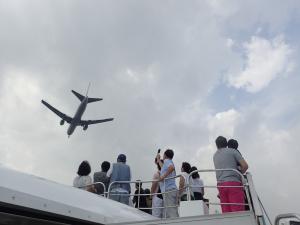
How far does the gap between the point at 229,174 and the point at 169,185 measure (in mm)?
1425

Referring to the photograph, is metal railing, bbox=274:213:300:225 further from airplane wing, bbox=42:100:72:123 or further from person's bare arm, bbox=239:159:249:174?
airplane wing, bbox=42:100:72:123

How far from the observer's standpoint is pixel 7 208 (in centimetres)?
290

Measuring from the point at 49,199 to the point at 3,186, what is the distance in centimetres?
45

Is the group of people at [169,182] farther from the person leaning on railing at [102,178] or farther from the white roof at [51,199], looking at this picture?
the white roof at [51,199]

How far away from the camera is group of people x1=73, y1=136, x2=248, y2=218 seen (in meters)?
5.57

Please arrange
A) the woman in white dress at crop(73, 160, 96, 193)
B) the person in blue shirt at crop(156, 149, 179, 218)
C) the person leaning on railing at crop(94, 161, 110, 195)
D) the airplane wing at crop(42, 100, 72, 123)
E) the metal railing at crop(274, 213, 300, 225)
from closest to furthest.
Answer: the metal railing at crop(274, 213, 300, 225)
the person in blue shirt at crop(156, 149, 179, 218)
the woman in white dress at crop(73, 160, 96, 193)
the person leaning on railing at crop(94, 161, 110, 195)
the airplane wing at crop(42, 100, 72, 123)

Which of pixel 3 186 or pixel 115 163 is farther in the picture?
pixel 115 163

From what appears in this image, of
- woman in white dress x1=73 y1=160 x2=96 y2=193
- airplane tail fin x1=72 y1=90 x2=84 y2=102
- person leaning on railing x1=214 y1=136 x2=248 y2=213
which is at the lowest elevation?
person leaning on railing x1=214 y1=136 x2=248 y2=213

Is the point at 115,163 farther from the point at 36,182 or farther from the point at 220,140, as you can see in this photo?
the point at 36,182

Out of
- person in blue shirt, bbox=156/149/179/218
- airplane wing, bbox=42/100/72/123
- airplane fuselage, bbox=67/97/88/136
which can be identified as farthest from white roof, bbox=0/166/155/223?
airplane wing, bbox=42/100/72/123

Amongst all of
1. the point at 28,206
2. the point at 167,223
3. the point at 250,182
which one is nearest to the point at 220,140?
the point at 250,182

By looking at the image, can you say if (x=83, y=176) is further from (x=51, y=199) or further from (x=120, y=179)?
(x=51, y=199)

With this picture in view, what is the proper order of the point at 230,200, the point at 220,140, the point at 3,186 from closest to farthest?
the point at 3,186 < the point at 230,200 < the point at 220,140

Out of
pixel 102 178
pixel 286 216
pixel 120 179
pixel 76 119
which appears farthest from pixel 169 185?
pixel 76 119
